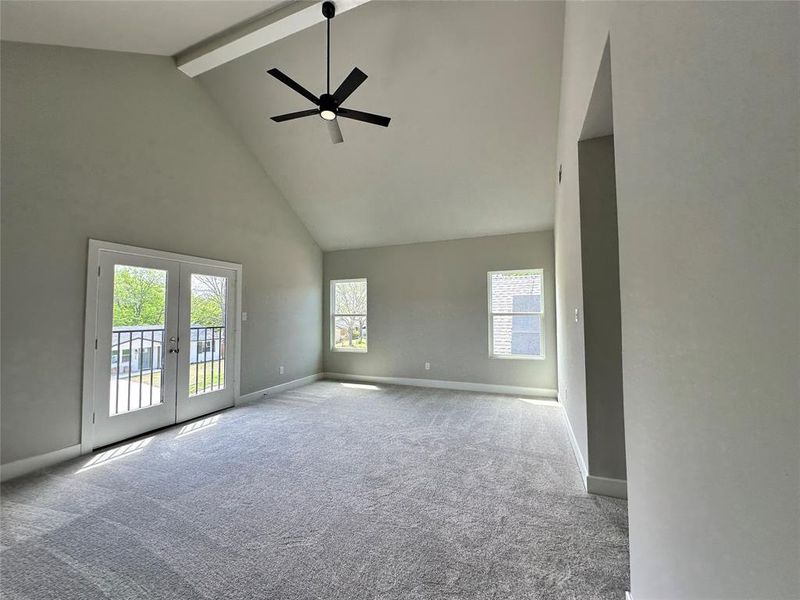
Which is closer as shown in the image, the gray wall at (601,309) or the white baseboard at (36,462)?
the gray wall at (601,309)

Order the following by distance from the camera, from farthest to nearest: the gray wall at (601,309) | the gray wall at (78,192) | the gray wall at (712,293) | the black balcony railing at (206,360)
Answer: the black balcony railing at (206,360) < the gray wall at (78,192) < the gray wall at (601,309) < the gray wall at (712,293)

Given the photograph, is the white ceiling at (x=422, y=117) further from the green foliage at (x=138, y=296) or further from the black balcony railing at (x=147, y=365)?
the black balcony railing at (x=147, y=365)

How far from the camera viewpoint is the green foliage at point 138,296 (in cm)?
346

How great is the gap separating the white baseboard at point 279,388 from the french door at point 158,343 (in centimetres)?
24

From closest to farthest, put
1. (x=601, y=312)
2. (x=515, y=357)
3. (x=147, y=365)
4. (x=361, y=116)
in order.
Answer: (x=601, y=312), (x=361, y=116), (x=147, y=365), (x=515, y=357)

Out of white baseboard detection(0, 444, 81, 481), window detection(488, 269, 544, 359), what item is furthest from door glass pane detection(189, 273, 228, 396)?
window detection(488, 269, 544, 359)

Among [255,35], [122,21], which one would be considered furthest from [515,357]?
[122,21]

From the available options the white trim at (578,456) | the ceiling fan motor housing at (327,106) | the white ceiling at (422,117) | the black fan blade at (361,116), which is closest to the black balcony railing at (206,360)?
the white ceiling at (422,117)

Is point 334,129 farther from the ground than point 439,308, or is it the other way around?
point 334,129

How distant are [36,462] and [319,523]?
8.81 ft

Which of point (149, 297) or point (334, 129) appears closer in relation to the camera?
point (334, 129)

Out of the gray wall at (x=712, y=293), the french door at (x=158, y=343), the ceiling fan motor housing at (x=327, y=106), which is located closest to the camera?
the gray wall at (x=712, y=293)

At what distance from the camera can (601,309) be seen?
2.31 meters

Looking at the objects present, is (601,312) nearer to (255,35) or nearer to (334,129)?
(334,129)
